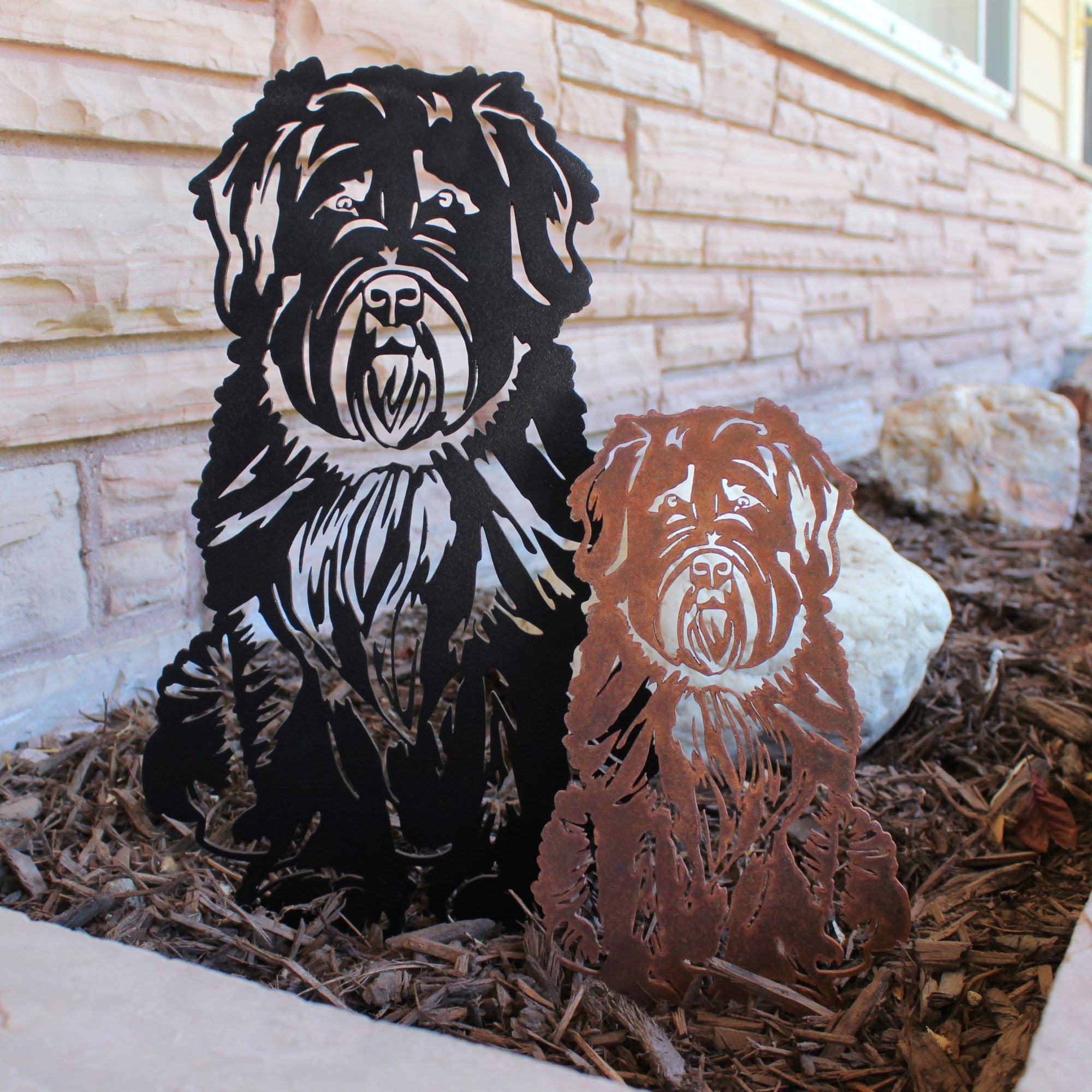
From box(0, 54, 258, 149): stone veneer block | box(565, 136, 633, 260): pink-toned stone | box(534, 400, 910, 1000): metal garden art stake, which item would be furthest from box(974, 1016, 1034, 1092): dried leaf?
box(565, 136, 633, 260): pink-toned stone

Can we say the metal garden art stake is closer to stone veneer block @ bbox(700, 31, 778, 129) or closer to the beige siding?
stone veneer block @ bbox(700, 31, 778, 129)

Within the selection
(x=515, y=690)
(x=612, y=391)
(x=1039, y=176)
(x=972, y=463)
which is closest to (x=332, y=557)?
(x=515, y=690)

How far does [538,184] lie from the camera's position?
1.13 m

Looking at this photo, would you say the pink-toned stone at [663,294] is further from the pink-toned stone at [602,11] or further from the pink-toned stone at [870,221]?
the pink-toned stone at [870,221]

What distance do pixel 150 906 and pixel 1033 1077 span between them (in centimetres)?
98

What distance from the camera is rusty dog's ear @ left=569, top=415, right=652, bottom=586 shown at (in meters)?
1.06

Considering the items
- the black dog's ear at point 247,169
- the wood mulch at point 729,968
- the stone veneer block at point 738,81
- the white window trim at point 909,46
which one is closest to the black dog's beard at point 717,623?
the wood mulch at point 729,968

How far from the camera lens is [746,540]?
3.44ft

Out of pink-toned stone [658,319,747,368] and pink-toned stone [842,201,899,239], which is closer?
pink-toned stone [658,319,747,368]

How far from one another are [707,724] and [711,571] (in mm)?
173

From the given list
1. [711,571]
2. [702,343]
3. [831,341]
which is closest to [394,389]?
[711,571]

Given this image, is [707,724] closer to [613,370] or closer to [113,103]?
[113,103]

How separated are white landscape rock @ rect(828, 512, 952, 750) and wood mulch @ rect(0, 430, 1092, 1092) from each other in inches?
3.7

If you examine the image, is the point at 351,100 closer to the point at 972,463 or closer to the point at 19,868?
the point at 19,868
